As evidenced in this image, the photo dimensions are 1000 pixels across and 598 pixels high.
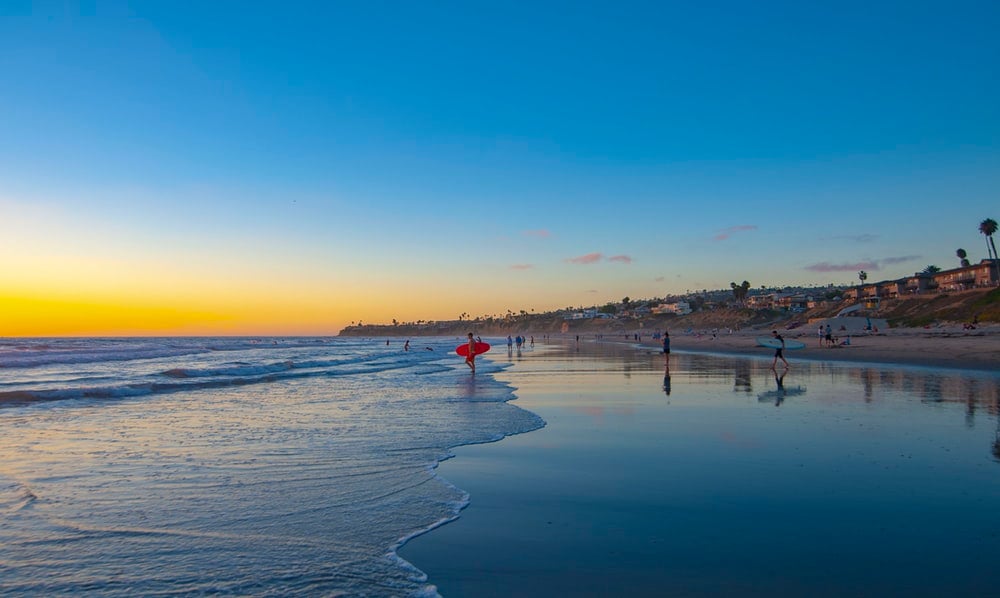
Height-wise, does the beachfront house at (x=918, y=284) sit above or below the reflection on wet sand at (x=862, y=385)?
above

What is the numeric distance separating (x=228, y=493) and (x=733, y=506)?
18.7 ft

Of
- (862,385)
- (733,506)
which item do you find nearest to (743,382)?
(862,385)

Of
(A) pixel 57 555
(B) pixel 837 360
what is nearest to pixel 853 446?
(A) pixel 57 555

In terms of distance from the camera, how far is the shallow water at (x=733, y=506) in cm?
461

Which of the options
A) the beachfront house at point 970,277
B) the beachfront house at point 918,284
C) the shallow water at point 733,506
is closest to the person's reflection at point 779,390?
the shallow water at point 733,506

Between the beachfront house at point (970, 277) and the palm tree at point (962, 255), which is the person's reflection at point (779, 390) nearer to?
the beachfront house at point (970, 277)

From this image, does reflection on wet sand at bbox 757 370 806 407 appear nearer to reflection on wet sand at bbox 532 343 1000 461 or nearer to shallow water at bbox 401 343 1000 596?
reflection on wet sand at bbox 532 343 1000 461

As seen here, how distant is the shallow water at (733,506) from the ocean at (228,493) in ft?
2.07

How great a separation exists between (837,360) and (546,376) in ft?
52.6

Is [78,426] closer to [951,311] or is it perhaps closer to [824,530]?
[824,530]

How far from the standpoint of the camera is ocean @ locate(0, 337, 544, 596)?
15.9 feet

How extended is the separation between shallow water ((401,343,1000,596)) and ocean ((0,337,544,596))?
631mm

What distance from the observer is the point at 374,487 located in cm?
762

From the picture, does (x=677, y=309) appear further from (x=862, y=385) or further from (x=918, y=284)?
(x=862, y=385)
